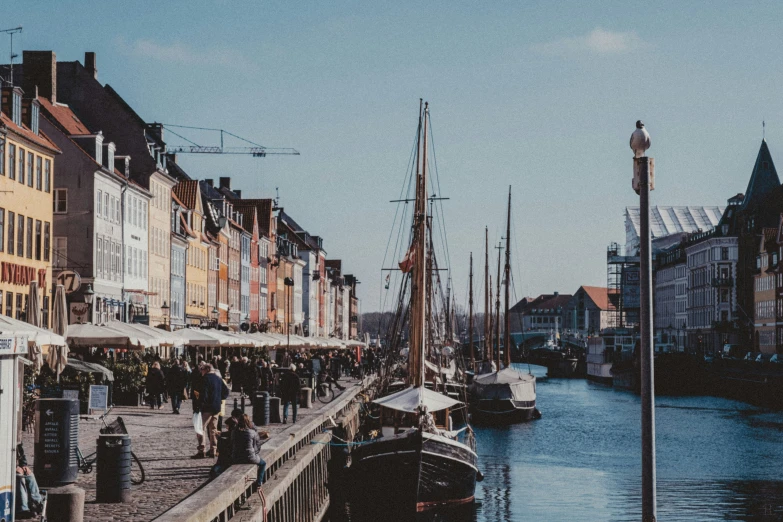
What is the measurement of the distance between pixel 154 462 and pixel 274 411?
12851 mm

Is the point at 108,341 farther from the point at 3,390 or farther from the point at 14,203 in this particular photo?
the point at 3,390

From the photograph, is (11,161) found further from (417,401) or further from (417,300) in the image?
(417,401)

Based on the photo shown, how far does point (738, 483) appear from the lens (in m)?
43.8

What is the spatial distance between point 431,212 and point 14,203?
756 inches

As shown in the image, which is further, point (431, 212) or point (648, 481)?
point (431, 212)

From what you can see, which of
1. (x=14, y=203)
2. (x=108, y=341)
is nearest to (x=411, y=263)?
(x=108, y=341)

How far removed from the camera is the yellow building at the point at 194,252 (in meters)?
95.8

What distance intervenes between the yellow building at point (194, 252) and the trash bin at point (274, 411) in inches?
2200

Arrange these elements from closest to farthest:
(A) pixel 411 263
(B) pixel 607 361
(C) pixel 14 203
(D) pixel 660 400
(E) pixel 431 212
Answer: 1. (A) pixel 411 263
2. (C) pixel 14 203
3. (E) pixel 431 212
4. (D) pixel 660 400
5. (B) pixel 607 361

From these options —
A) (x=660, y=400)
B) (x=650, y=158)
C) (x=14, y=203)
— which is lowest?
(x=660, y=400)

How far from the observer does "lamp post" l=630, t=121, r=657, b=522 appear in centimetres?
1403

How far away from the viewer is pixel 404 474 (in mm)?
31672

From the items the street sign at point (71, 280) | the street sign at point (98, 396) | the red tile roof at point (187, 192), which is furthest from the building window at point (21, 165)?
the red tile roof at point (187, 192)

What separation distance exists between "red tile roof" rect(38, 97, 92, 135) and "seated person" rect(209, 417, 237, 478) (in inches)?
1830
